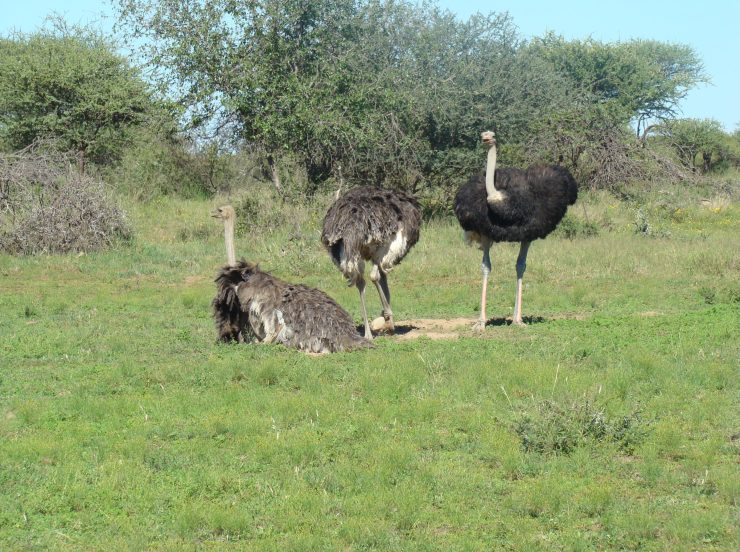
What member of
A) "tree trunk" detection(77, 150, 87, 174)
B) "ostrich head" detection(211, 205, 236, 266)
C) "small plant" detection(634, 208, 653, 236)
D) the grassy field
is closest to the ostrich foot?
the grassy field

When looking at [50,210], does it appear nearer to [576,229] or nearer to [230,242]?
[230,242]

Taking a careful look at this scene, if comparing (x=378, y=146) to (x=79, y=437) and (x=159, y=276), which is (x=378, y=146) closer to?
(x=159, y=276)

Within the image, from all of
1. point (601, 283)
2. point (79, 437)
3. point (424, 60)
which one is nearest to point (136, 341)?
point (79, 437)

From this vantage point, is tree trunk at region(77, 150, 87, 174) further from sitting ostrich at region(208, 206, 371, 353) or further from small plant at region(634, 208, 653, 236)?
sitting ostrich at region(208, 206, 371, 353)

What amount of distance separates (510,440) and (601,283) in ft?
27.6

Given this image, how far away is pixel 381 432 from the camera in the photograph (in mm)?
6938

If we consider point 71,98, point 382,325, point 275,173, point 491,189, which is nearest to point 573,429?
point 382,325

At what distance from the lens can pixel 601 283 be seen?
1469 centimetres

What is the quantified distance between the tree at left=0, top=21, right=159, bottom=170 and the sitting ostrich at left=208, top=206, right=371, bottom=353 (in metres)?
13.6

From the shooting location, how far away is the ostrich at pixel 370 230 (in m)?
10.6

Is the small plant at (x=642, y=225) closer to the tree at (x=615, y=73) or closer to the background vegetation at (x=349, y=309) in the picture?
the background vegetation at (x=349, y=309)

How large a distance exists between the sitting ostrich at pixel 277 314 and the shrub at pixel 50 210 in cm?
Result: 827

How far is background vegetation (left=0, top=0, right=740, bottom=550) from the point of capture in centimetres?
561

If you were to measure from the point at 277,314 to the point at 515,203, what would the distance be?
300 centimetres
